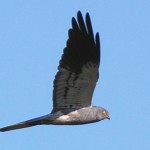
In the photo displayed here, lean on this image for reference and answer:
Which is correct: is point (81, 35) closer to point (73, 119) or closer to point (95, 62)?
point (95, 62)

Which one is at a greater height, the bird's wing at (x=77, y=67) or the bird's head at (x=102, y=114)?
the bird's wing at (x=77, y=67)

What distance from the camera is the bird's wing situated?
607 inches

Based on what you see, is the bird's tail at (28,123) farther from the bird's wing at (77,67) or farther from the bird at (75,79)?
the bird's wing at (77,67)

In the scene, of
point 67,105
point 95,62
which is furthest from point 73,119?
point 95,62

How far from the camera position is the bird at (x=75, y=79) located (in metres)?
15.4

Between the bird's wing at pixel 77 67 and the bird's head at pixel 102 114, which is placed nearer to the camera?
the bird's wing at pixel 77 67

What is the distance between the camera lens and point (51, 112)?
617 inches

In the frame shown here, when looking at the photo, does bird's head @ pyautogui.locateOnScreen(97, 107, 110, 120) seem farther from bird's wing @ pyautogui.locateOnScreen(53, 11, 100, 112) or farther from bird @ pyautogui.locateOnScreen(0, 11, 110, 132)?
bird's wing @ pyautogui.locateOnScreen(53, 11, 100, 112)

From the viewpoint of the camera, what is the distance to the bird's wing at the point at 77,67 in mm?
15422

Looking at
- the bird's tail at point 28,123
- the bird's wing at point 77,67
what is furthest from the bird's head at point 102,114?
the bird's tail at point 28,123

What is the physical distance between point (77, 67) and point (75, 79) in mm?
260

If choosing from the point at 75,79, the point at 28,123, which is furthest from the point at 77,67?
the point at 28,123

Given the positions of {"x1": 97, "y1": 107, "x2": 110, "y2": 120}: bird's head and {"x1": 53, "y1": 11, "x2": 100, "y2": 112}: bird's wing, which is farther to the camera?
{"x1": 97, "y1": 107, "x2": 110, "y2": 120}: bird's head

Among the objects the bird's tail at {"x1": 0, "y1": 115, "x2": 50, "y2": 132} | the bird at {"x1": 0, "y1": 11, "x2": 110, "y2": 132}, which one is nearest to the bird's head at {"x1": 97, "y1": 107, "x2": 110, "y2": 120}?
the bird at {"x1": 0, "y1": 11, "x2": 110, "y2": 132}
